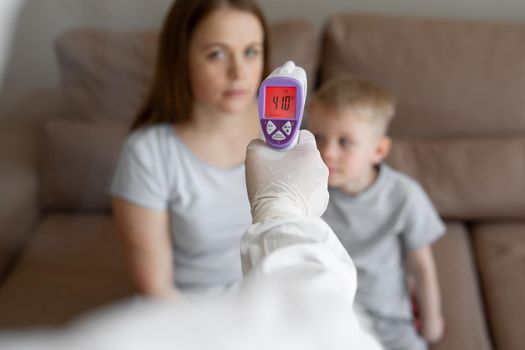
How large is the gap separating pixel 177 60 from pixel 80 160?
0.58m

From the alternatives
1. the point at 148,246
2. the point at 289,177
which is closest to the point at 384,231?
the point at 148,246

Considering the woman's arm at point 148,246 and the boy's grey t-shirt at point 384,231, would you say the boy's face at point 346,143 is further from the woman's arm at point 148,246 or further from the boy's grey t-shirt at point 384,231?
the woman's arm at point 148,246

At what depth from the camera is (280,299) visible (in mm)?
372

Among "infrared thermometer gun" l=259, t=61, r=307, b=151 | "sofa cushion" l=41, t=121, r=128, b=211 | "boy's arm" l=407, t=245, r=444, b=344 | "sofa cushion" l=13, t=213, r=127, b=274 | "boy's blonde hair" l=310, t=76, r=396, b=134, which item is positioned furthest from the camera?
"sofa cushion" l=41, t=121, r=128, b=211

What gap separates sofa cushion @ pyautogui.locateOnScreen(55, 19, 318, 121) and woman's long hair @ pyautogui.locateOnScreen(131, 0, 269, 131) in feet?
1.30

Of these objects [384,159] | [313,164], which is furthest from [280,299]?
[384,159]

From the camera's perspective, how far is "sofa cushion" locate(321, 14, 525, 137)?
58.1 inches

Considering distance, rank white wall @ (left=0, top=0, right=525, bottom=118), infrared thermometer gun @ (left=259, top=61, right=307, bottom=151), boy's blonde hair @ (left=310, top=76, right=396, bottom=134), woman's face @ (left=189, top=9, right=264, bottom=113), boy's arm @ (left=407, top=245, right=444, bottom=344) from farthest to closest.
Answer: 1. white wall @ (left=0, top=0, right=525, bottom=118)
2. boy's arm @ (left=407, top=245, right=444, bottom=344)
3. boy's blonde hair @ (left=310, top=76, right=396, bottom=134)
4. woman's face @ (left=189, top=9, right=264, bottom=113)
5. infrared thermometer gun @ (left=259, top=61, right=307, bottom=151)

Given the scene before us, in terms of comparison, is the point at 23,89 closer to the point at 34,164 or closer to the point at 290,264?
the point at 34,164

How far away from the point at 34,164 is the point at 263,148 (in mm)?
1135

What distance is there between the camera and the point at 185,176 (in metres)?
1.10

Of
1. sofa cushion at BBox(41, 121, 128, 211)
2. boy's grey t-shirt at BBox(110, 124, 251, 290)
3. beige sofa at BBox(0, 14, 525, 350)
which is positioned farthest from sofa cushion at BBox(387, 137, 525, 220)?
sofa cushion at BBox(41, 121, 128, 211)

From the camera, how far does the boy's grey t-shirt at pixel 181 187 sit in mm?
1089

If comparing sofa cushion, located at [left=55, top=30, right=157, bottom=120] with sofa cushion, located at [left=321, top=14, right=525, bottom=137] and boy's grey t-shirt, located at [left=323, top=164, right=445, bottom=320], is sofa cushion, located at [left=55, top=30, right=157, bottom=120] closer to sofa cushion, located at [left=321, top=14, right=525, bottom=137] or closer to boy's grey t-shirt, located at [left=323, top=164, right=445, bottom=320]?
sofa cushion, located at [left=321, top=14, right=525, bottom=137]
